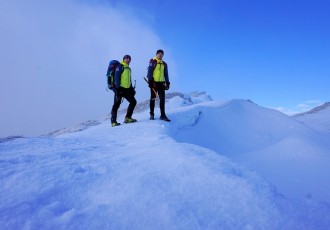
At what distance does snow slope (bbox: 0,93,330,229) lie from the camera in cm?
292

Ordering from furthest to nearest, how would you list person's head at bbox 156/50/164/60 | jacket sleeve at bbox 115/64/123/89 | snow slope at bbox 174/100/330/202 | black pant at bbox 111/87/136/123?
black pant at bbox 111/87/136/123 → person's head at bbox 156/50/164/60 → jacket sleeve at bbox 115/64/123/89 → snow slope at bbox 174/100/330/202

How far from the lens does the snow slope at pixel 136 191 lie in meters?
2.92

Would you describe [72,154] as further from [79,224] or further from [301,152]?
[301,152]

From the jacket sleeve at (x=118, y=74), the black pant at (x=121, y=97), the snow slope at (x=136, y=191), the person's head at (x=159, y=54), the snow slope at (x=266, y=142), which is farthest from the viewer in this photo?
the black pant at (x=121, y=97)

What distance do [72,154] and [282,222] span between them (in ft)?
10.7

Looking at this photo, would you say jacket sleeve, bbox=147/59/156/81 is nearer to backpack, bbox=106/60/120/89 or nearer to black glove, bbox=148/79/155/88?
black glove, bbox=148/79/155/88

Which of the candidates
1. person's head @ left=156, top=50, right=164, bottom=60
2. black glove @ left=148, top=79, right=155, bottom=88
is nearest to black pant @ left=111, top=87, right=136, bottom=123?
black glove @ left=148, top=79, right=155, bottom=88

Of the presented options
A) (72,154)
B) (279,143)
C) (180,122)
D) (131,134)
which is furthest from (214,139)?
(72,154)

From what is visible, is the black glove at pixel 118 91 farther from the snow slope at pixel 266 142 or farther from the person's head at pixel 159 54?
the snow slope at pixel 266 142

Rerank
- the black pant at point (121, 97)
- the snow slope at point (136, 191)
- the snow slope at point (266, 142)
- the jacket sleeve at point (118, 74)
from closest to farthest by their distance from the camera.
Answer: the snow slope at point (136, 191), the snow slope at point (266, 142), the jacket sleeve at point (118, 74), the black pant at point (121, 97)

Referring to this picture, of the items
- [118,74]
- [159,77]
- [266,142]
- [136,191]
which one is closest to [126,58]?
[118,74]

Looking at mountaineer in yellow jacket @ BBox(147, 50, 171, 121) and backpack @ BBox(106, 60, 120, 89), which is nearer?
mountaineer in yellow jacket @ BBox(147, 50, 171, 121)

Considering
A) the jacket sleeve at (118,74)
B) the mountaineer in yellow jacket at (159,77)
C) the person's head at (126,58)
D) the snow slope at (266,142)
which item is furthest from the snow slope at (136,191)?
the person's head at (126,58)

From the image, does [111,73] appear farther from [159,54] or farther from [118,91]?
[159,54]
